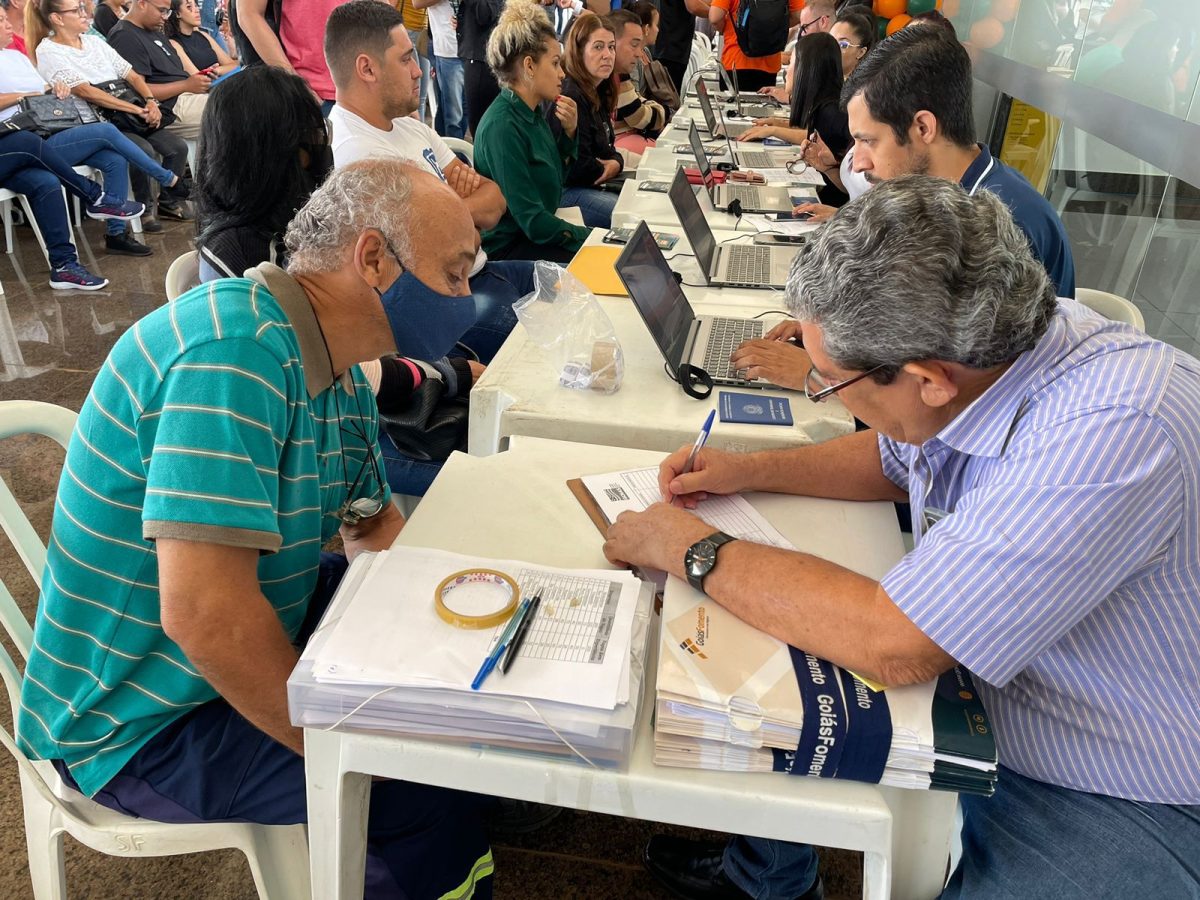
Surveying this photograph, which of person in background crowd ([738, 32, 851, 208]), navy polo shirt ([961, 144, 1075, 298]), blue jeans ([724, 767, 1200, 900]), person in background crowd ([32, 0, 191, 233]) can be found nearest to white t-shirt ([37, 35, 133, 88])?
person in background crowd ([32, 0, 191, 233])

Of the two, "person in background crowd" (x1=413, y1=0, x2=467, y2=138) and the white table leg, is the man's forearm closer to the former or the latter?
the white table leg

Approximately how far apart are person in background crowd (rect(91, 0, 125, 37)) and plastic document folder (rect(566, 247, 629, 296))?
17.0 ft

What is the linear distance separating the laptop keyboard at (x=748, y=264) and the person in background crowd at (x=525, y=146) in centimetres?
88

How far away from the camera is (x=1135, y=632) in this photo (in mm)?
1000

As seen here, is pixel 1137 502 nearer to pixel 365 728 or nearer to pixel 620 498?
pixel 620 498

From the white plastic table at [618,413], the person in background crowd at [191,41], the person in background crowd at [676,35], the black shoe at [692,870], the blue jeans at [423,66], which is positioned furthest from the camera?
the person in background crowd at [676,35]

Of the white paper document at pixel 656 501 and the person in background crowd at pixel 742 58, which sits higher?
the person in background crowd at pixel 742 58

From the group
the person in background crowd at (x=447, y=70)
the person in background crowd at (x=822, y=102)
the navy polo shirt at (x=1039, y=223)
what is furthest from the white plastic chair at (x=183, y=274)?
the person in background crowd at (x=447, y=70)

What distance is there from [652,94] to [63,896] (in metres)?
6.70

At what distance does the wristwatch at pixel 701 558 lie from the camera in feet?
3.65

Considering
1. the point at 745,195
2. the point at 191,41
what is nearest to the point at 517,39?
the point at 745,195

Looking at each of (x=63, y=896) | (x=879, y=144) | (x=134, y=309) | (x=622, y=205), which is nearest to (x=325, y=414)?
(x=63, y=896)

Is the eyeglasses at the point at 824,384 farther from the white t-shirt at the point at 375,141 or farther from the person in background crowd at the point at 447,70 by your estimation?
the person in background crowd at the point at 447,70

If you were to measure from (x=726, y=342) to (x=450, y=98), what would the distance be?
17.2 ft
